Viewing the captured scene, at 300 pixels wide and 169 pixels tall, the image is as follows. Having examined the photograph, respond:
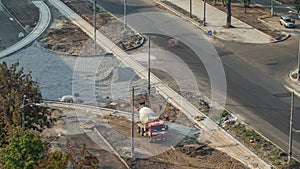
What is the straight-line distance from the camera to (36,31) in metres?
94.4

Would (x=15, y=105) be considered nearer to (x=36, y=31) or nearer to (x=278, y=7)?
(x=36, y=31)

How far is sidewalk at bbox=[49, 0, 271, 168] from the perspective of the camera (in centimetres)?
5878

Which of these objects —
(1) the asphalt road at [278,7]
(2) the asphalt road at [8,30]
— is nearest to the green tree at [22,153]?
(2) the asphalt road at [8,30]

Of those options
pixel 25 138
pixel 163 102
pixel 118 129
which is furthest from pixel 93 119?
pixel 25 138

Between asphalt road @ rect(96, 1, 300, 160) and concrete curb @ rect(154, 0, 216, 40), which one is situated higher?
concrete curb @ rect(154, 0, 216, 40)

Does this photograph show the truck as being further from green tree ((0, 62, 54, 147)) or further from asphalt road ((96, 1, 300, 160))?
green tree ((0, 62, 54, 147))

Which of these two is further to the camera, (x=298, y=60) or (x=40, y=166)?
(x=298, y=60)

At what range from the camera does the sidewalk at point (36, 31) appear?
86.9 m

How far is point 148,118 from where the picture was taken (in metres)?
63.6

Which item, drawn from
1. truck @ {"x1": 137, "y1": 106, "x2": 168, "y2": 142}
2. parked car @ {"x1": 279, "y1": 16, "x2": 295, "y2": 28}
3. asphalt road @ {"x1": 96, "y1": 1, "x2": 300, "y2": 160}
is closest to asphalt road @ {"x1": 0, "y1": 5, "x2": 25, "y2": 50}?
asphalt road @ {"x1": 96, "y1": 1, "x2": 300, "y2": 160}

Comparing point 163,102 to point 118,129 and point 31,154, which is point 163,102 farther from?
point 31,154

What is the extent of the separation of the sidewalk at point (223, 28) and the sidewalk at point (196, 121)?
49.5ft

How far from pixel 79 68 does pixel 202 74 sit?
51.0 ft

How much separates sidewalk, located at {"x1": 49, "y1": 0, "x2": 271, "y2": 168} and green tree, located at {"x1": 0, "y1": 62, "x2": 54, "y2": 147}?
1663 centimetres
